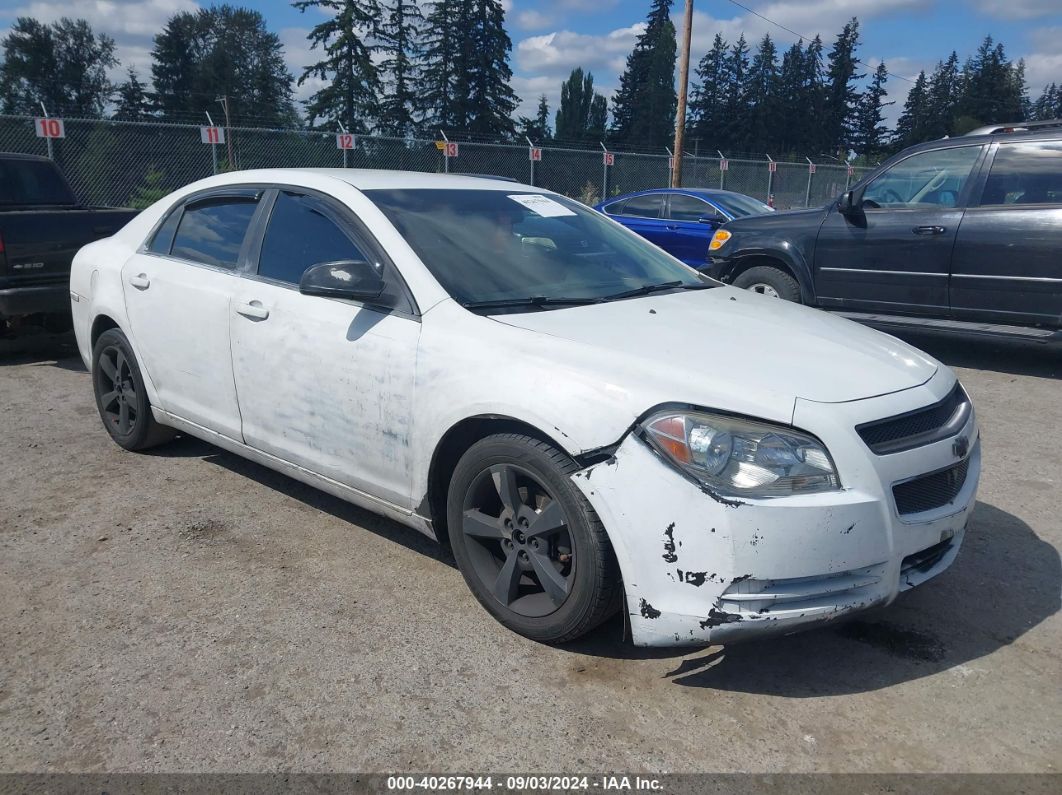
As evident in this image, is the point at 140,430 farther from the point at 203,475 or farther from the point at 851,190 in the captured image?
the point at 851,190

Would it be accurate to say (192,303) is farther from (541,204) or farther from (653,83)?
(653,83)

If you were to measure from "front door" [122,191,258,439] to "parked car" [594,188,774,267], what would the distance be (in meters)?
8.33

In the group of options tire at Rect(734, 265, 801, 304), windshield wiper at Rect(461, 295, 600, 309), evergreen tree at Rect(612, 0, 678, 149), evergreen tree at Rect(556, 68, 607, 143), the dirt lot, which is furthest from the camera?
evergreen tree at Rect(556, 68, 607, 143)

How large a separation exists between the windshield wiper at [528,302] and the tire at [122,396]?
2.42 m

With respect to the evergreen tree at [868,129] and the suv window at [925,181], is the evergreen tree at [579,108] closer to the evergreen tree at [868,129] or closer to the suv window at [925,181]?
the evergreen tree at [868,129]

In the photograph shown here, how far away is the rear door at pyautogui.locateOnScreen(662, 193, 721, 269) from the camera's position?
12164mm

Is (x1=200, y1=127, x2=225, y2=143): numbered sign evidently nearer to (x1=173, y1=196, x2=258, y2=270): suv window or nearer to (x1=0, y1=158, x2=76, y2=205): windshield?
(x1=0, y1=158, x2=76, y2=205): windshield

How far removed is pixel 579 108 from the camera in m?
88.1

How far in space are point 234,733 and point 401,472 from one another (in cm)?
113

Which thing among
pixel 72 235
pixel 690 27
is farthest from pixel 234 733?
pixel 690 27

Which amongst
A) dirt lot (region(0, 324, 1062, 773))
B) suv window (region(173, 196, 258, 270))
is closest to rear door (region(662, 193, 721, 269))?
dirt lot (region(0, 324, 1062, 773))

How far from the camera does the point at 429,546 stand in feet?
12.8

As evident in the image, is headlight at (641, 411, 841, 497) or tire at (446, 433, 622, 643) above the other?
headlight at (641, 411, 841, 497)

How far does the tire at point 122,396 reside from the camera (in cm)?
480
